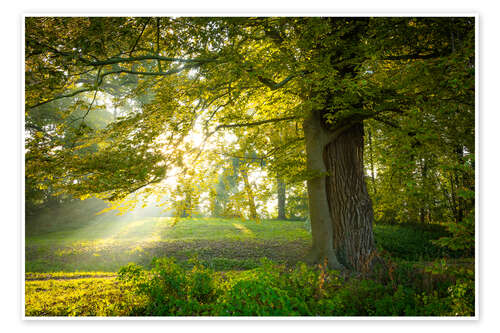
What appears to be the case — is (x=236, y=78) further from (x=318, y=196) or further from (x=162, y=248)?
(x=162, y=248)

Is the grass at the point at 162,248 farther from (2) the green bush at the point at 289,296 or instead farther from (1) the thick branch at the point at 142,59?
(1) the thick branch at the point at 142,59

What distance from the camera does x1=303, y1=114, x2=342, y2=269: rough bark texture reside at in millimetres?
5391

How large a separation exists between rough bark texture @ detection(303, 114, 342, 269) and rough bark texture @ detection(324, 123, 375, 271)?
18cm

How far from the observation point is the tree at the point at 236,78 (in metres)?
3.60

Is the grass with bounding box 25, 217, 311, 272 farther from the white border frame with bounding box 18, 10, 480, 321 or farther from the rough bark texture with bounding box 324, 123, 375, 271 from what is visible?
the white border frame with bounding box 18, 10, 480, 321

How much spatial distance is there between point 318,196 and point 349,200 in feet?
2.15

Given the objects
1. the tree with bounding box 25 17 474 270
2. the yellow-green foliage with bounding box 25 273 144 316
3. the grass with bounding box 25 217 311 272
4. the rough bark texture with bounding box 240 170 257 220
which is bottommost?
the grass with bounding box 25 217 311 272

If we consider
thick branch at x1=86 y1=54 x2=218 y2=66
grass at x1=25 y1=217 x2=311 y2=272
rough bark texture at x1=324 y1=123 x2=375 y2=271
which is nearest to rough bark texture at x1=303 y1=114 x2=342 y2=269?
rough bark texture at x1=324 y1=123 x2=375 y2=271

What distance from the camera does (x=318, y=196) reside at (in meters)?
5.58

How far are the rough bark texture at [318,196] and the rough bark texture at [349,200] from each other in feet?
0.58

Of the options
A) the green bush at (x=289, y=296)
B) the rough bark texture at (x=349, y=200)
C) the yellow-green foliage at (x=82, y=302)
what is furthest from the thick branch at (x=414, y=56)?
the yellow-green foliage at (x=82, y=302)

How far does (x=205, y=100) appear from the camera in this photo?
4.91 metres
